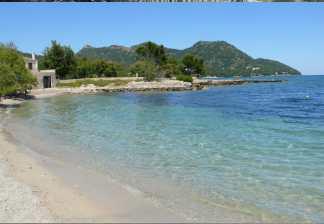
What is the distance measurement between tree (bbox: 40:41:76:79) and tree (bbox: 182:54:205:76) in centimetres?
3241

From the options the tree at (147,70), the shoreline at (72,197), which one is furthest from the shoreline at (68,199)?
the tree at (147,70)

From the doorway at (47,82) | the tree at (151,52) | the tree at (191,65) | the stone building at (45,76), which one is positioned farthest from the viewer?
the tree at (191,65)

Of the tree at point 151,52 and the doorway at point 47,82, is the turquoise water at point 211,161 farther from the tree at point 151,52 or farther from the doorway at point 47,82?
the tree at point 151,52

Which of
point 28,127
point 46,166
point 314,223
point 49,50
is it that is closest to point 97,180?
point 46,166

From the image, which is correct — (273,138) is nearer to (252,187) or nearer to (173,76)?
(252,187)

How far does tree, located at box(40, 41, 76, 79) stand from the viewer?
78375mm

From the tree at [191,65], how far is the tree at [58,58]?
32.4 m

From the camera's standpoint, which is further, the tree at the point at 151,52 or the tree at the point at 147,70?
the tree at the point at 151,52

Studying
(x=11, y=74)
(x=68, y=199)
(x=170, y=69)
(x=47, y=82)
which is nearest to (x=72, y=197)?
(x=68, y=199)

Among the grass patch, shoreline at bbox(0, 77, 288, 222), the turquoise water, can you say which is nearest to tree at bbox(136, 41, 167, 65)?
the grass patch

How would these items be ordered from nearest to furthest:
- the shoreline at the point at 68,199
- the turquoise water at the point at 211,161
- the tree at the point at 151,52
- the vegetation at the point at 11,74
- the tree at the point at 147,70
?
the shoreline at the point at 68,199 → the turquoise water at the point at 211,161 → the vegetation at the point at 11,74 → the tree at the point at 147,70 → the tree at the point at 151,52

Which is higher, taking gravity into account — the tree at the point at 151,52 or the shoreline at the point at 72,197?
the tree at the point at 151,52

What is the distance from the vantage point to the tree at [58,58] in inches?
3086

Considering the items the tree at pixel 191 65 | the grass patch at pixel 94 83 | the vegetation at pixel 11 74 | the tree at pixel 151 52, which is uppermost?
the tree at pixel 151 52
